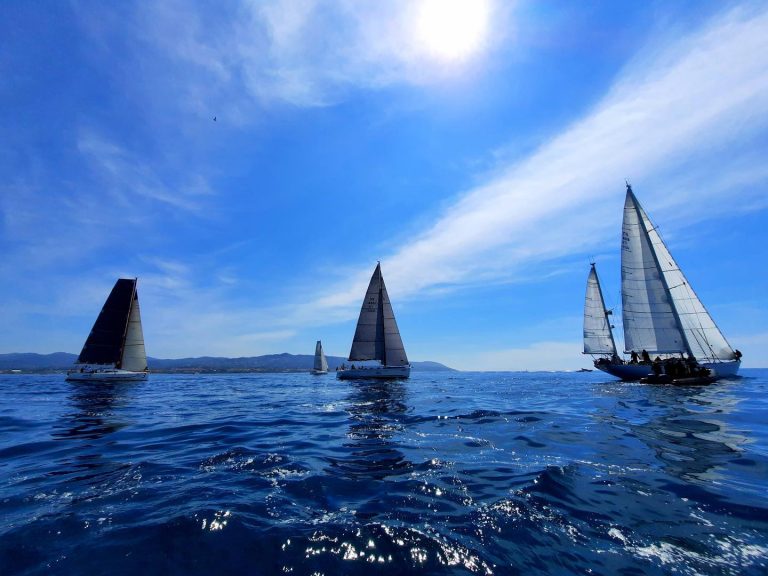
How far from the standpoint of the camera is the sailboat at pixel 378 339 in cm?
5219

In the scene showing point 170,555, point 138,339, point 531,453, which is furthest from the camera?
point 138,339

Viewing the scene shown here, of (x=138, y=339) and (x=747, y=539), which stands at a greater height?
(x=138, y=339)

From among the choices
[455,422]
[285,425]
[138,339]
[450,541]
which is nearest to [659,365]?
[455,422]

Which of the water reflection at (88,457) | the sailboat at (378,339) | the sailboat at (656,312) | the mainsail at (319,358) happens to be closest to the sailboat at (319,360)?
the mainsail at (319,358)

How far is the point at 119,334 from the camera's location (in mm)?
51594

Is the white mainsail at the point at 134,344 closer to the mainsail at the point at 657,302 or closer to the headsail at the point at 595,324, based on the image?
the mainsail at the point at 657,302

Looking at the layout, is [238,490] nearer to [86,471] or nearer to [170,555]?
[170,555]

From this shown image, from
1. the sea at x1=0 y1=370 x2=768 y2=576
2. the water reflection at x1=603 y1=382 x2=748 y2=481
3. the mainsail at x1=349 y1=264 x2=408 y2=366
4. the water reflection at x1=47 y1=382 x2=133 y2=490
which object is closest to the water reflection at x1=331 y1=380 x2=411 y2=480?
the sea at x1=0 y1=370 x2=768 y2=576

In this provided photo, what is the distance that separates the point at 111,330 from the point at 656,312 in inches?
2916

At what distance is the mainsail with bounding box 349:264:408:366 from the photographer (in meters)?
52.3

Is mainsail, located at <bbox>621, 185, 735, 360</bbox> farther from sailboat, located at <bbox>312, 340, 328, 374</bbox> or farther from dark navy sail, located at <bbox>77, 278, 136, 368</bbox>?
sailboat, located at <bbox>312, 340, 328, 374</bbox>

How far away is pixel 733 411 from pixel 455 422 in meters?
14.0

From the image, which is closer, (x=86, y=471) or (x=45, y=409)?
(x=86, y=471)

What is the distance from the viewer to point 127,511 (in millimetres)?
5574
